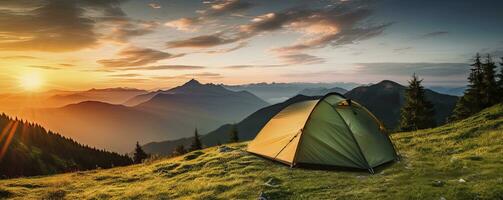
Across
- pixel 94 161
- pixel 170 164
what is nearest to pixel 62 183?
pixel 170 164

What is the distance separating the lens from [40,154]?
15362cm

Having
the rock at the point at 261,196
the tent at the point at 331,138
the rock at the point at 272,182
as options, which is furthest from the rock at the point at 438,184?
the rock at the point at 261,196

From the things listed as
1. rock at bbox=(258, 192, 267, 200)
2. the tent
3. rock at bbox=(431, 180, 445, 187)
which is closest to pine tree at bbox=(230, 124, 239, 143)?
the tent

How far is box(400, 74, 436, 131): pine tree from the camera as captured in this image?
56.7 metres

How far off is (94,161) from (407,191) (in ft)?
563

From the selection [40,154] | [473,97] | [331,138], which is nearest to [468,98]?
[473,97]

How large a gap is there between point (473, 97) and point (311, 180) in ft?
186

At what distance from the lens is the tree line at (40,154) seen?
138m

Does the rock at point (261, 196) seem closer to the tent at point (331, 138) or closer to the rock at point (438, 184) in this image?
the tent at point (331, 138)

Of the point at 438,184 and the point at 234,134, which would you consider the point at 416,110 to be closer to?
the point at 234,134

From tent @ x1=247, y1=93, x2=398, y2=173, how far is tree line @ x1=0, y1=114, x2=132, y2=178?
138 meters

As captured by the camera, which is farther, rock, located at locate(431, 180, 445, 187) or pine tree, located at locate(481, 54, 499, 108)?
pine tree, located at locate(481, 54, 499, 108)

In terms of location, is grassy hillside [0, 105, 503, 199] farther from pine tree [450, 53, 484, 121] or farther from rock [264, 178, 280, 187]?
pine tree [450, 53, 484, 121]

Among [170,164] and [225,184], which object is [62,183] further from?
[225,184]
